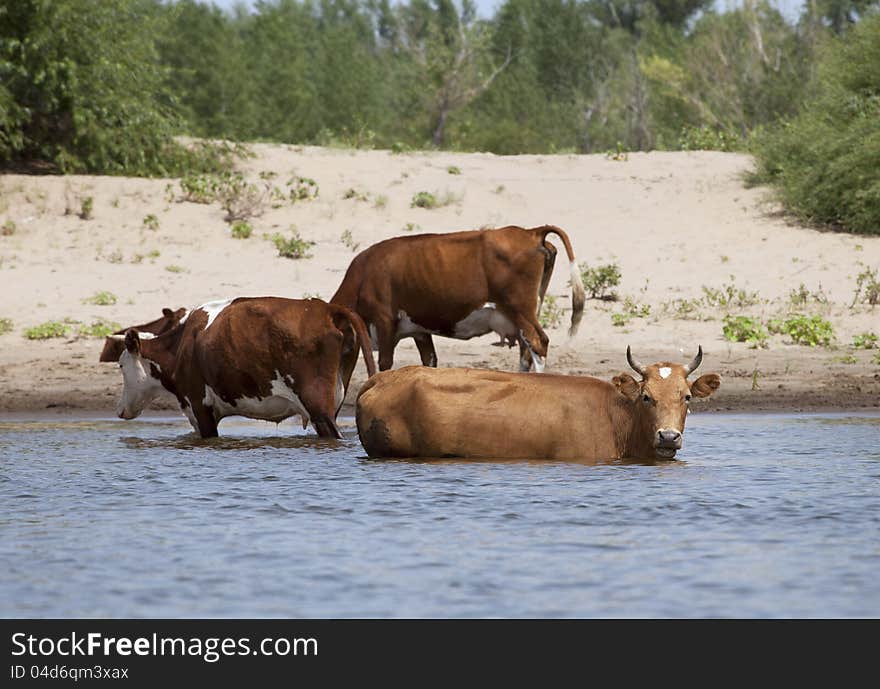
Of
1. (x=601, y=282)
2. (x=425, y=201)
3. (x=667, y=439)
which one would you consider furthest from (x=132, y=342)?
(x=425, y=201)

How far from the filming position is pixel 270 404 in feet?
41.6

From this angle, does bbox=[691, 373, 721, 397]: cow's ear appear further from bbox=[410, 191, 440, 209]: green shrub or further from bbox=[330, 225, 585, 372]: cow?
bbox=[410, 191, 440, 209]: green shrub

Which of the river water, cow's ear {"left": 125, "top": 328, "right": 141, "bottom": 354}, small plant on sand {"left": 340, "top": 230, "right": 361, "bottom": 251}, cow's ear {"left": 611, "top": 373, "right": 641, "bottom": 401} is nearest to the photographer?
the river water

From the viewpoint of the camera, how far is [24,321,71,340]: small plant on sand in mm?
17453

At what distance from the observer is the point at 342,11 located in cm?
9244

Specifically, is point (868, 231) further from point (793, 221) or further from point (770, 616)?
point (770, 616)

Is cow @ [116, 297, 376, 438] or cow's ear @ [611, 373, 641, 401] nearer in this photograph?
cow's ear @ [611, 373, 641, 401]

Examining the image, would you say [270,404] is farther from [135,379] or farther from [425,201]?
[425,201]

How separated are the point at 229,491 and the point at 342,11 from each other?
84.3 meters

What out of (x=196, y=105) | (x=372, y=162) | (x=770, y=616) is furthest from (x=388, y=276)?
(x=196, y=105)

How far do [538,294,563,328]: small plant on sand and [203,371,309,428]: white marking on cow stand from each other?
18.7ft

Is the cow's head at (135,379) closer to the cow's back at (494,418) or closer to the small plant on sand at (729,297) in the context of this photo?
the cow's back at (494,418)

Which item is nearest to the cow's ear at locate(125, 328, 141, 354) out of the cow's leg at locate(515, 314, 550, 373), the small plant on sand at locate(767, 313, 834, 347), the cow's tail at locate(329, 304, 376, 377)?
the cow's tail at locate(329, 304, 376, 377)
